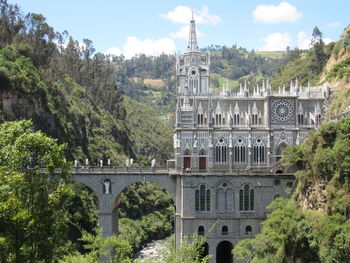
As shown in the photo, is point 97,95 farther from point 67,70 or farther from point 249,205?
point 249,205

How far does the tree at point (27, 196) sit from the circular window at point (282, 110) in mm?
36778

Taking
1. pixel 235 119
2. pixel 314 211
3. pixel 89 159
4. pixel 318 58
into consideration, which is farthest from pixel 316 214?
pixel 318 58

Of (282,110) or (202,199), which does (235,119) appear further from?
(202,199)

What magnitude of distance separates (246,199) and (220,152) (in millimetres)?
7416

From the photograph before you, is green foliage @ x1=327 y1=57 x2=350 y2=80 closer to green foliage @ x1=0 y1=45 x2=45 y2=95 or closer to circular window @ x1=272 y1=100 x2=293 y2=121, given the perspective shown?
circular window @ x1=272 y1=100 x2=293 y2=121

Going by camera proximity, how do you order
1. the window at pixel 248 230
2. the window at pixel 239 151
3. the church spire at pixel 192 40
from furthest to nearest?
the church spire at pixel 192 40 < the window at pixel 239 151 < the window at pixel 248 230

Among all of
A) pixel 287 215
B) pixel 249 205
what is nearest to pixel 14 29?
pixel 249 205

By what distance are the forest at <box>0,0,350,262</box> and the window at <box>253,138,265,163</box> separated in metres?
7.45

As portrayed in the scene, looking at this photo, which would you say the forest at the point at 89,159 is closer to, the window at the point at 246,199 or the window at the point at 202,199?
the window at the point at 246,199

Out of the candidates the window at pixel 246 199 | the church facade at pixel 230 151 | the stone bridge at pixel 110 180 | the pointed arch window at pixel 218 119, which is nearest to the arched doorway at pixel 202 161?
the church facade at pixel 230 151

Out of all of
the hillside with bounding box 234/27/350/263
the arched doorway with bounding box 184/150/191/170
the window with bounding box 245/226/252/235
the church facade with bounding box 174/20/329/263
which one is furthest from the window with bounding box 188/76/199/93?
the window with bounding box 245/226/252/235

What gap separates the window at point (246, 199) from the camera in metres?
52.3

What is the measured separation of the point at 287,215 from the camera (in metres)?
43.2

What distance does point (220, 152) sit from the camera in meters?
57.9
